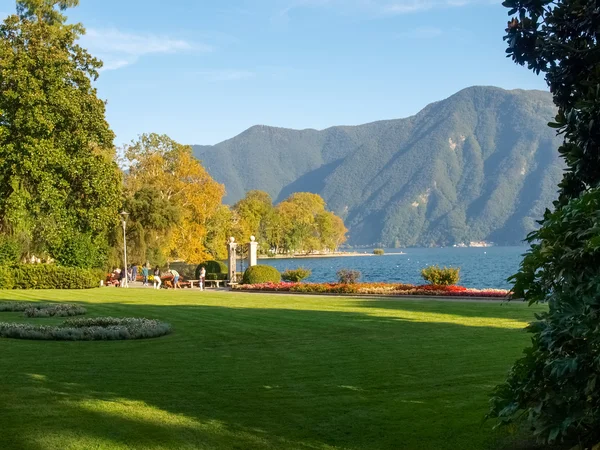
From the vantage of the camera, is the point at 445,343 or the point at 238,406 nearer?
the point at 238,406

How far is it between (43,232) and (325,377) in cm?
3022

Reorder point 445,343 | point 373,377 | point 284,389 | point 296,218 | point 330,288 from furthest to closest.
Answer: point 296,218 < point 330,288 < point 445,343 < point 373,377 < point 284,389

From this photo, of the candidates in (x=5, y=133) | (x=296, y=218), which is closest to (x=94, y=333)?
(x=5, y=133)

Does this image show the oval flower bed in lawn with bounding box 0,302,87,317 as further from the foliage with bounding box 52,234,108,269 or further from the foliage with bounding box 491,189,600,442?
the foliage with bounding box 52,234,108,269

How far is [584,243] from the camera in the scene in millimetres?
5039

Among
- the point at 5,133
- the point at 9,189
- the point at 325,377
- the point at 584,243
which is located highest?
the point at 5,133

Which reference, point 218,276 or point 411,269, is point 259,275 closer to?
point 218,276

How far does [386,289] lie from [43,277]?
17411mm

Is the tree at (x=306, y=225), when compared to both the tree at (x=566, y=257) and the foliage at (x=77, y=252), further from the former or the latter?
the tree at (x=566, y=257)

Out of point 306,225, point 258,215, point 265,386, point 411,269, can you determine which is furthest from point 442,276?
point 306,225

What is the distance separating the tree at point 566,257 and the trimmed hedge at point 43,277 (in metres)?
31.8

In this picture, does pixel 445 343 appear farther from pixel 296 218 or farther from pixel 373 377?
pixel 296 218

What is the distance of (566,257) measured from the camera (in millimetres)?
5145

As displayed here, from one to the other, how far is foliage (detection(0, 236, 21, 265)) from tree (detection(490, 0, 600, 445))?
34.2 meters
